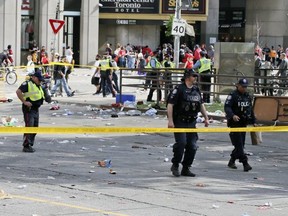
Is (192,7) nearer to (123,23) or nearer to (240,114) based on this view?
(123,23)

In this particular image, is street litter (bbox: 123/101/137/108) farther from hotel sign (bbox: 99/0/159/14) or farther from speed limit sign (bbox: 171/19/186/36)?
hotel sign (bbox: 99/0/159/14)

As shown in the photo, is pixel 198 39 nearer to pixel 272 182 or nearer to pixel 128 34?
pixel 128 34

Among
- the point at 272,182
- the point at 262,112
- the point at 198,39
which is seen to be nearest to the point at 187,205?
the point at 272,182

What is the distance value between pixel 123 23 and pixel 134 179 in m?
47.5

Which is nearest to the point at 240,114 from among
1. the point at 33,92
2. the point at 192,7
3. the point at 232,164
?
the point at 232,164

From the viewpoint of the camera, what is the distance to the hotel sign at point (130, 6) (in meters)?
59.4

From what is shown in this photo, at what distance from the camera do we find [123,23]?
60.1 m

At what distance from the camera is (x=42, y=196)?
1131cm

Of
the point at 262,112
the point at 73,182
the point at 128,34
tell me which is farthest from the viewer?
the point at 128,34

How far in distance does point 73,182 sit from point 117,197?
1.36 meters

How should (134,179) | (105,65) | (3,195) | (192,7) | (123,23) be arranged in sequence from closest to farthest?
(3,195) < (134,179) < (105,65) < (123,23) < (192,7)

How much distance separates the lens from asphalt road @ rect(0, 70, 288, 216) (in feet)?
35.3

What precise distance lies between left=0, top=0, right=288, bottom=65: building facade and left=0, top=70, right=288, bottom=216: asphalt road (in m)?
26.1

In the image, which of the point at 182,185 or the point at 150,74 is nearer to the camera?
the point at 182,185
